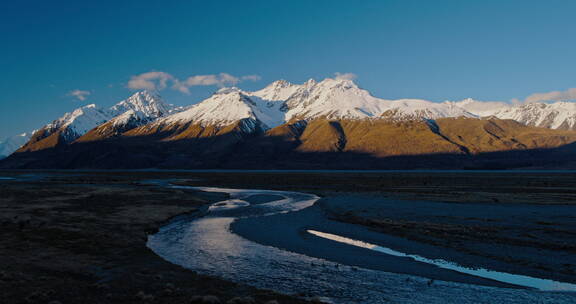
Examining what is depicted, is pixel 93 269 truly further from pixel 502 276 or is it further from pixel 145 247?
pixel 502 276

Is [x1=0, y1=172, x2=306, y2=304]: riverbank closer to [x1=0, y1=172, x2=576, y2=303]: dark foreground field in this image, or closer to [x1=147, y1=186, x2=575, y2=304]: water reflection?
[x1=0, y1=172, x2=576, y2=303]: dark foreground field

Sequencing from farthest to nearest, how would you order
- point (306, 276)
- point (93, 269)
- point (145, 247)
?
point (145, 247) < point (93, 269) < point (306, 276)

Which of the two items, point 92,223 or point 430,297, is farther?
point 92,223

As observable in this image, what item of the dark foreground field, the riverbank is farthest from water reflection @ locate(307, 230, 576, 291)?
the riverbank

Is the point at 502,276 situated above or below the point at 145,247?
below

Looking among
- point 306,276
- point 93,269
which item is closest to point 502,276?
point 306,276

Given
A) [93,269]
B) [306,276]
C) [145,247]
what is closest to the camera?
[306,276]

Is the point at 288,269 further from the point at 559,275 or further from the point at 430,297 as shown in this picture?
the point at 559,275

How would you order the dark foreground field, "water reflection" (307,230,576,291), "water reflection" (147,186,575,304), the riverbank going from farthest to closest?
"water reflection" (307,230,576,291) → the dark foreground field → "water reflection" (147,186,575,304) → the riverbank

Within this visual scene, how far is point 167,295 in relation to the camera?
21.2 meters

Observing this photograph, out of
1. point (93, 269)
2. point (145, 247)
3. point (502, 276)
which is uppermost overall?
point (93, 269)

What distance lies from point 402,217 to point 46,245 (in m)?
39.9

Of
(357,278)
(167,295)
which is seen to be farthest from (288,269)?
(167,295)

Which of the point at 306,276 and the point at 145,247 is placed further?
the point at 145,247
